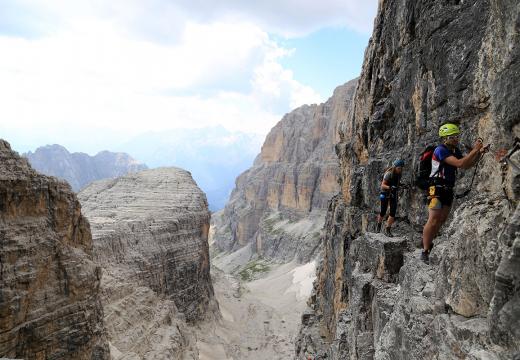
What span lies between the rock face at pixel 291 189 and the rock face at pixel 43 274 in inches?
2735

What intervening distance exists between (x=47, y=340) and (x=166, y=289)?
69.6 feet

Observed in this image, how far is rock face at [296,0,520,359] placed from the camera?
20.9 feet

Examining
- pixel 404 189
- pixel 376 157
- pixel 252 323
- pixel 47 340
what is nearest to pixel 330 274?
pixel 376 157

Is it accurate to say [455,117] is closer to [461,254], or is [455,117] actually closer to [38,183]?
[461,254]

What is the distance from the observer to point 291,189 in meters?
113

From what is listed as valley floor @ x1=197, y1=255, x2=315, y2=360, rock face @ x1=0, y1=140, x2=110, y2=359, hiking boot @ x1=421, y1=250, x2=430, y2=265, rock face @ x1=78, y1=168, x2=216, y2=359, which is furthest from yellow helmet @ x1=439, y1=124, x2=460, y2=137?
valley floor @ x1=197, y1=255, x2=315, y2=360

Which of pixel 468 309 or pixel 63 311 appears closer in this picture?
pixel 468 309

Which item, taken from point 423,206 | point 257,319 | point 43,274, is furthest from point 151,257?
point 423,206

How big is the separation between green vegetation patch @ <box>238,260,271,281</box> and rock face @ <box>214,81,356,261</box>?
412cm

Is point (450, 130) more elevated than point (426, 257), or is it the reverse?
point (450, 130)

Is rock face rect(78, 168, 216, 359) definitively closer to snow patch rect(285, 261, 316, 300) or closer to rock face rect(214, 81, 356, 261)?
snow patch rect(285, 261, 316, 300)

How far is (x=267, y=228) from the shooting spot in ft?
363

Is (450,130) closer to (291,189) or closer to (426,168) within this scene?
(426,168)

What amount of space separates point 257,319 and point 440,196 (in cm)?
4506
